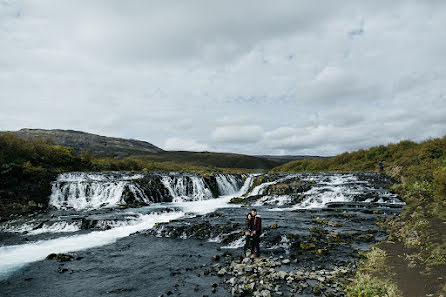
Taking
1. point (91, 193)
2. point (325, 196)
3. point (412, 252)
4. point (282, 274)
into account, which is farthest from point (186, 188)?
point (412, 252)

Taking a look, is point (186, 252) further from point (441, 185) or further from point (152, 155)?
point (152, 155)

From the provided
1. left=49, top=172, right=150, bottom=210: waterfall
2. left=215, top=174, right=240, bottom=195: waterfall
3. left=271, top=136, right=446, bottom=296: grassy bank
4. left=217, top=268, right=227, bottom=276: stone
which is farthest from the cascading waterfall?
left=271, top=136, right=446, bottom=296: grassy bank

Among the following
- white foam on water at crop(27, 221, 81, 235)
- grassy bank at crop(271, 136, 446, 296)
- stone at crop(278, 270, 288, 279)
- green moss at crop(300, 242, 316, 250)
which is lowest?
white foam on water at crop(27, 221, 81, 235)

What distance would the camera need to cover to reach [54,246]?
16766 millimetres

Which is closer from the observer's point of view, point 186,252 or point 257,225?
point 257,225

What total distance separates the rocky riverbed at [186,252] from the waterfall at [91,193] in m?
4.51

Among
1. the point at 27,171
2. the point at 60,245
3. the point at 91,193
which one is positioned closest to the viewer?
the point at 60,245

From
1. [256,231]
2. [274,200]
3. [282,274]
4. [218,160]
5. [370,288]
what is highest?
[218,160]

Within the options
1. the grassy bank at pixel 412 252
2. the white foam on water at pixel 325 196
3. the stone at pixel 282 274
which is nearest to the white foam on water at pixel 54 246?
the stone at pixel 282 274

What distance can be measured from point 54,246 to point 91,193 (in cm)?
1621

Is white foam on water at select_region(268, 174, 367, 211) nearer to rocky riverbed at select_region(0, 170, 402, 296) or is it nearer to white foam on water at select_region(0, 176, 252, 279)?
rocky riverbed at select_region(0, 170, 402, 296)

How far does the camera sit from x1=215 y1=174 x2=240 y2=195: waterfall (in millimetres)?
42969

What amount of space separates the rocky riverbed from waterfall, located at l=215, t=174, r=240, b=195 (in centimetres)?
1694

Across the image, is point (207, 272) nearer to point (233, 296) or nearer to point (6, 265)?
point (233, 296)
